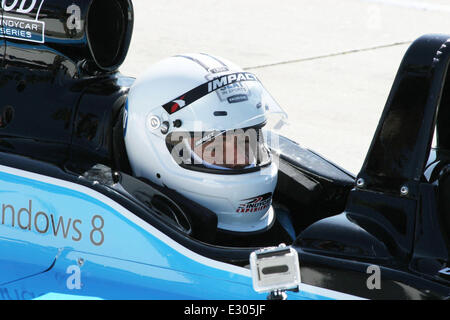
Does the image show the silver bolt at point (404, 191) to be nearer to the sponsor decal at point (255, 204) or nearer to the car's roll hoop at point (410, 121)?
the car's roll hoop at point (410, 121)

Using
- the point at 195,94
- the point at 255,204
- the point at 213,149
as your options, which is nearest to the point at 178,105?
the point at 195,94

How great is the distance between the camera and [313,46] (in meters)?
8.44

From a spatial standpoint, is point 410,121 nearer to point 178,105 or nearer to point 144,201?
point 178,105

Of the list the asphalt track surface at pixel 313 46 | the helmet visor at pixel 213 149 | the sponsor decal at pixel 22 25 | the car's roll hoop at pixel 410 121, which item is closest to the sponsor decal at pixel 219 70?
the helmet visor at pixel 213 149

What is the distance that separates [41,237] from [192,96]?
804mm

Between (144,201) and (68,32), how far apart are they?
Answer: 814 mm

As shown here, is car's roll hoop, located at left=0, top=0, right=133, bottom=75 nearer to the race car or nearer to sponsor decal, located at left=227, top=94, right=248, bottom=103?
the race car

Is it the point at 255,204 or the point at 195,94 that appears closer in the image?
the point at 195,94

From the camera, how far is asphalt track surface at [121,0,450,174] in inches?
250

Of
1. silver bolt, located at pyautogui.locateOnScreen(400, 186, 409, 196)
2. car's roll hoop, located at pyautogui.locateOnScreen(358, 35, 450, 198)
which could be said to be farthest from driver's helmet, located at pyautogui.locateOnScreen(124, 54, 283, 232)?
silver bolt, located at pyautogui.locateOnScreen(400, 186, 409, 196)

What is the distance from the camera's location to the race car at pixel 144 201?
2.67 metres

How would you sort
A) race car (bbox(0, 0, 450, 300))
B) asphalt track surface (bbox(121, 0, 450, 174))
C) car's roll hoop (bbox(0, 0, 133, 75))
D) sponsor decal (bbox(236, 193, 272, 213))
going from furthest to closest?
1. asphalt track surface (bbox(121, 0, 450, 174))
2. car's roll hoop (bbox(0, 0, 133, 75))
3. sponsor decal (bbox(236, 193, 272, 213))
4. race car (bbox(0, 0, 450, 300))
